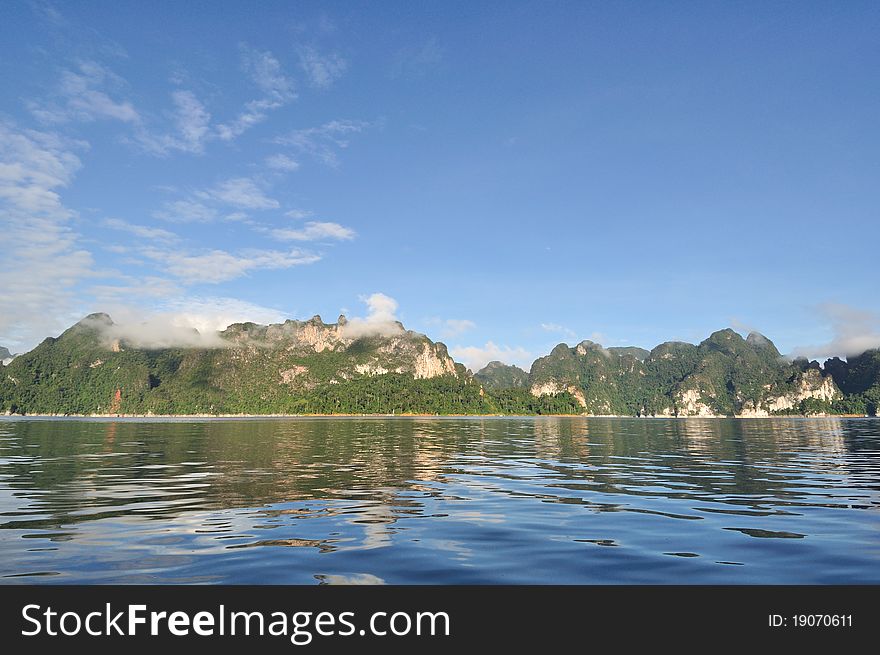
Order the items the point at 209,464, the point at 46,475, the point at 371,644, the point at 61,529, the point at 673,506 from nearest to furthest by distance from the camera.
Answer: the point at 371,644 < the point at 61,529 < the point at 673,506 < the point at 46,475 < the point at 209,464

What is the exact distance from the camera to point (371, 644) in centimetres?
785

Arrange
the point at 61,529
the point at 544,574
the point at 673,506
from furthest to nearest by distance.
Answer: the point at 673,506 < the point at 61,529 < the point at 544,574

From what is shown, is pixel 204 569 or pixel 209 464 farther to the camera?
pixel 209 464

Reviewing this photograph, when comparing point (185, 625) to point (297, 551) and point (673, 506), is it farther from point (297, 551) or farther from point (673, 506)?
point (673, 506)

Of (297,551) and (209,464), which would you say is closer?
(297,551)

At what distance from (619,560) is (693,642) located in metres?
4.36

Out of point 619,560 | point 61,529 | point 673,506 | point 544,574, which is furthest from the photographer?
point 673,506

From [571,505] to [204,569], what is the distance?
1333 centimetres

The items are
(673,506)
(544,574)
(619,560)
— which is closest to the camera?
(544,574)

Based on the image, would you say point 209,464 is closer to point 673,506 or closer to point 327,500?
point 327,500

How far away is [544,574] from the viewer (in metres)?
11.4

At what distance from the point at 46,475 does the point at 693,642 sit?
31444 mm

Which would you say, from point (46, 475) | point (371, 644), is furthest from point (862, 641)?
point (46, 475)

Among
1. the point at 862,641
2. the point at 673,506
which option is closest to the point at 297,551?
the point at 862,641
